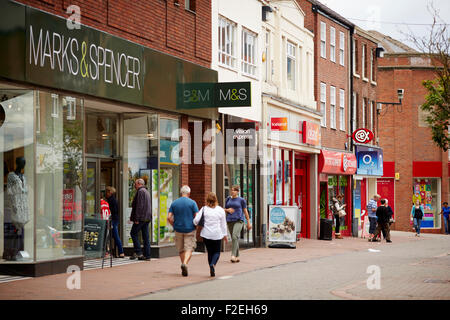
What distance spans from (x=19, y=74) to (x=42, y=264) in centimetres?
356

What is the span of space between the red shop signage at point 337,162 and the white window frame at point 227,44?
10611 millimetres

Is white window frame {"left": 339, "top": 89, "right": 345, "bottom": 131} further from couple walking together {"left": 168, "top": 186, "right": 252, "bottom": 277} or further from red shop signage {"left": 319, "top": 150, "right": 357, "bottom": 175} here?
couple walking together {"left": 168, "top": 186, "right": 252, "bottom": 277}

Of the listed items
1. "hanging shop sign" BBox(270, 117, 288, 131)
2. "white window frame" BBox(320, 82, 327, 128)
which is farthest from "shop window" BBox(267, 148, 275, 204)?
"white window frame" BBox(320, 82, 327, 128)

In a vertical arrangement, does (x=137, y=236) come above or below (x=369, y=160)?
below

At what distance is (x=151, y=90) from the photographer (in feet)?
64.2

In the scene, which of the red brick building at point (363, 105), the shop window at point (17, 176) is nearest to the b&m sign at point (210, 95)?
the shop window at point (17, 176)

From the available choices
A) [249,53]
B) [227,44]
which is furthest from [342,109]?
[227,44]

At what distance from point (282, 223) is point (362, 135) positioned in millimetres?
14167

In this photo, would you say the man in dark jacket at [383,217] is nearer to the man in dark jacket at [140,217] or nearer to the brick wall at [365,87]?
the brick wall at [365,87]

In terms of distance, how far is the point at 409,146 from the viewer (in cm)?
5147

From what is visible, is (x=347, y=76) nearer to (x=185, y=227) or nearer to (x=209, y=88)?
(x=209, y=88)

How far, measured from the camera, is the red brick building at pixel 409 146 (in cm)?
5122

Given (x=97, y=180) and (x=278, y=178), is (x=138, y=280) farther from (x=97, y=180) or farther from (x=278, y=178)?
(x=278, y=178)
